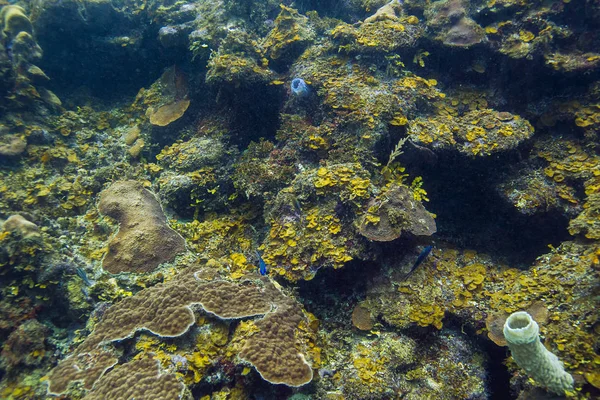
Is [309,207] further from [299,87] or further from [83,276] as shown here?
[83,276]

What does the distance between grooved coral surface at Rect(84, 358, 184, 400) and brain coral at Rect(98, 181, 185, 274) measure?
5.36 feet

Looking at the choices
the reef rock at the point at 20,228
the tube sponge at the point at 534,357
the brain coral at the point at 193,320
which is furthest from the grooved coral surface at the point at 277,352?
the reef rock at the point at 20,228

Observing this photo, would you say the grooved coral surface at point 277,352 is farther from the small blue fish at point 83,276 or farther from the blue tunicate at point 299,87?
the blue tunicate at point 299,87

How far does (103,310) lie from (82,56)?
7623 millimetres

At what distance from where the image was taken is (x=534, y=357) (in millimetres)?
2877

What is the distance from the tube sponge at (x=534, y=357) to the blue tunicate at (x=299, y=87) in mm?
4880

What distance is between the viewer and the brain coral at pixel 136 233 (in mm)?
4777

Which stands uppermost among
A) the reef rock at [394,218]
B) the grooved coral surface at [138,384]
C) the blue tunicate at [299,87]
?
the blue tunicate at [299,87]

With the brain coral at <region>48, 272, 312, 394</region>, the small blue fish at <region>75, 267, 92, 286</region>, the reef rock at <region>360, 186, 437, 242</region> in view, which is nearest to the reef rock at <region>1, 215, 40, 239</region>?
the small blue fish at <region>75, 267, 92, 286</region>

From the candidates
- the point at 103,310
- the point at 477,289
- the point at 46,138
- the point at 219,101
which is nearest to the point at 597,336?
the point at 477,289

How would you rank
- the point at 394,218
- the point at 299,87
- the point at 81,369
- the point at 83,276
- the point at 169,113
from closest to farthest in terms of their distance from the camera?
the point at 81,369 → the point at 394,218 → the point at 83,276 → the point at 299,87 → the point at 169,113

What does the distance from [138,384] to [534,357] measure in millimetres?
3887

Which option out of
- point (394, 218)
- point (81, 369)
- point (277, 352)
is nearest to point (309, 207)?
point (394, 218)

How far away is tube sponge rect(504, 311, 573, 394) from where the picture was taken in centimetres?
281
